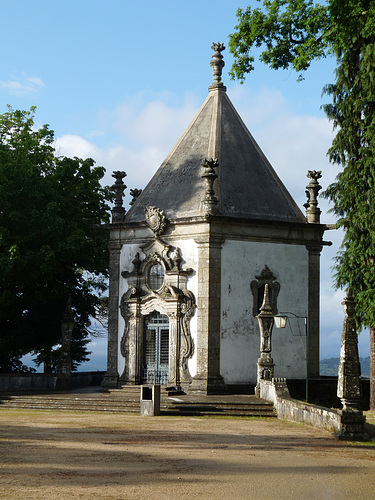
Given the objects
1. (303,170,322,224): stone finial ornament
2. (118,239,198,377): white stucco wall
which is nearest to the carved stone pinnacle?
(303,170,322,224): stone finial ornament

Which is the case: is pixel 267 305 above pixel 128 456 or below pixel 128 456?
above

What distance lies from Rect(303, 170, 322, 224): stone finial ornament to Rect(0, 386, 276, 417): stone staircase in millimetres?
8043

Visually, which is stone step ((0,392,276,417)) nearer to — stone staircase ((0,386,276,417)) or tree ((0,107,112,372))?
stone staircase ((0,386,276,417))

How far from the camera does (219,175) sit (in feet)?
95.7

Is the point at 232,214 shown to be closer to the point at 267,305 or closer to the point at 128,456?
the point at 267,305

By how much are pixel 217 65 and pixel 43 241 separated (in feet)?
33.9

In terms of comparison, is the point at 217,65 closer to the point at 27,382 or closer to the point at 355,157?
the point at 355,157

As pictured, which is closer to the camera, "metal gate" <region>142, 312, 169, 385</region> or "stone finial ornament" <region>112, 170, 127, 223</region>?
"metal gate" <region>142, 312, 169, 385</region>

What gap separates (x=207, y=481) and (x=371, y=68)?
17.3m

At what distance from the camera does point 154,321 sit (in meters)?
29.0

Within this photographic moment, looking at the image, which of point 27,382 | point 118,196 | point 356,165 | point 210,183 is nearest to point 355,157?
point 356,165

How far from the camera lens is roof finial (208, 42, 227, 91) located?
31.6m

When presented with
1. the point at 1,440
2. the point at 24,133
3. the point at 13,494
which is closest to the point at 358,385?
A: the point at 1,440

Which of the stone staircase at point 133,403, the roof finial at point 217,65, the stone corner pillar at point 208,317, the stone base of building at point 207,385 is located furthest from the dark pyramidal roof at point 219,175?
the stone staircase at point 133,403
